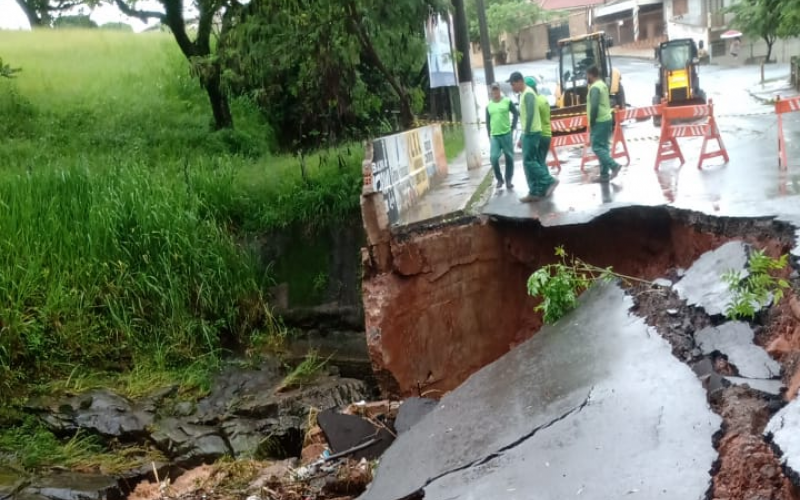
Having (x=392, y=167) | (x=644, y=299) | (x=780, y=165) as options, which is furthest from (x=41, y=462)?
(x=780, y=165)

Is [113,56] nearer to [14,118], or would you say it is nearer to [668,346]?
[14,118]

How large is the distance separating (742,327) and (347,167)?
8.83 meters

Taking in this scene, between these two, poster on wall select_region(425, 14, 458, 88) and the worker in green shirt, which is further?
poster on wall select_region(425, 14, 458, 88)

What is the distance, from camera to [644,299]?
590 cm

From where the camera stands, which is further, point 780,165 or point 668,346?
point 780,165

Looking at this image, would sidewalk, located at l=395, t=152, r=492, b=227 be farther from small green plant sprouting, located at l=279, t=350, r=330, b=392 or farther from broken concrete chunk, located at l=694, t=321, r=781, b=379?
broken concrete chunk, located at l=694, t=321, r=781, b=379

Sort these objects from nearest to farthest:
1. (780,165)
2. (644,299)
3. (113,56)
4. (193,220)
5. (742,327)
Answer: (742,327) < (644,299) < (780,165) < (193,220) < (113,56)

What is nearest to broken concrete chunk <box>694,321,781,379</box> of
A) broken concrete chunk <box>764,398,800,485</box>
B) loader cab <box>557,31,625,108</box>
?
broken concrete chunk <box>764,398,800,485</box>

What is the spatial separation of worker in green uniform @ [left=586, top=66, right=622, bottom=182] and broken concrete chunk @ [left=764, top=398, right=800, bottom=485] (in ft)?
24.0

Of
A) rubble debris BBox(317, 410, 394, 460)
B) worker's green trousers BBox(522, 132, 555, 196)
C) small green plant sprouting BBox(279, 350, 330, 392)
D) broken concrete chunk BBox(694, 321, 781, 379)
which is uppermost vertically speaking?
worker's green trousers BBox(522, 132, 555, 196)

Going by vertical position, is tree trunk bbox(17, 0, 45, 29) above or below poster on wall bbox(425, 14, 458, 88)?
above

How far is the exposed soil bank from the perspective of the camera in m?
8.20

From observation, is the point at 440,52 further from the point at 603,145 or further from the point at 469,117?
the point at 603,145

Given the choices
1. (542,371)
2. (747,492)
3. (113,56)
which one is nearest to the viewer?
(747,492)
